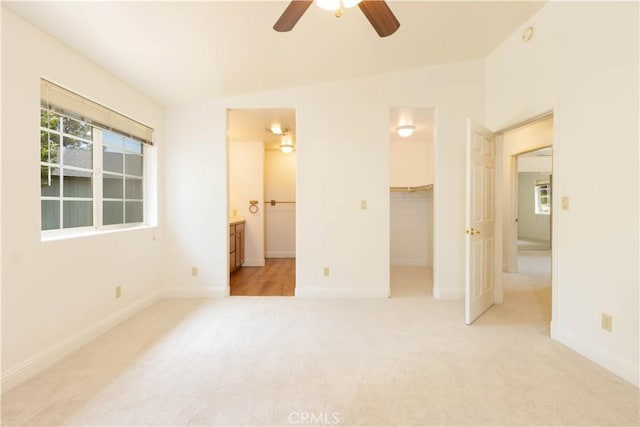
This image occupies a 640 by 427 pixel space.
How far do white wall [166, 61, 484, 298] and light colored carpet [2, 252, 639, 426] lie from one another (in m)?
0.70

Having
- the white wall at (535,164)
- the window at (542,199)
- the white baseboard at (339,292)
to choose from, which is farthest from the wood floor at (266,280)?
the window at (542,199)

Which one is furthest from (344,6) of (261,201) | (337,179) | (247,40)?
(261,201)

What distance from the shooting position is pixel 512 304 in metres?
3.22

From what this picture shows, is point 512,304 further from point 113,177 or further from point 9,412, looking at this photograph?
point 113,177

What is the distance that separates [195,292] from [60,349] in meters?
1.45

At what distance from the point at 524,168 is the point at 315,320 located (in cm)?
727

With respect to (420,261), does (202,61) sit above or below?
above

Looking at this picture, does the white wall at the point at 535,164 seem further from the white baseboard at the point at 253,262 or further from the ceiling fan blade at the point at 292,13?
the ceiling fan blade at the point at 292,13

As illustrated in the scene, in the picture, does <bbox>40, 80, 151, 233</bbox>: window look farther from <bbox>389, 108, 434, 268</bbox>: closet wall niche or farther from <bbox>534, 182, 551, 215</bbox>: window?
<bbox>534, 182, 551, 215</bbox>: window

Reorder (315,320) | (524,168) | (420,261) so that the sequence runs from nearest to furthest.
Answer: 1. (315,320)
2. (420,261)
3. (524,168)

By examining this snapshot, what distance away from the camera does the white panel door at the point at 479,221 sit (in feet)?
8.75

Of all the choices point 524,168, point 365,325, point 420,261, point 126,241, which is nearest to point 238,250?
point 126,241

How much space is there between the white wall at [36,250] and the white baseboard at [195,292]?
2.72 feet

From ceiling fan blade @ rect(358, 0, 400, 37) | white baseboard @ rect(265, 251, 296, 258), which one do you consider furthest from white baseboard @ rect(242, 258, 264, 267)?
ceiling fan blade @ rect(358, 0, 400, 37)
